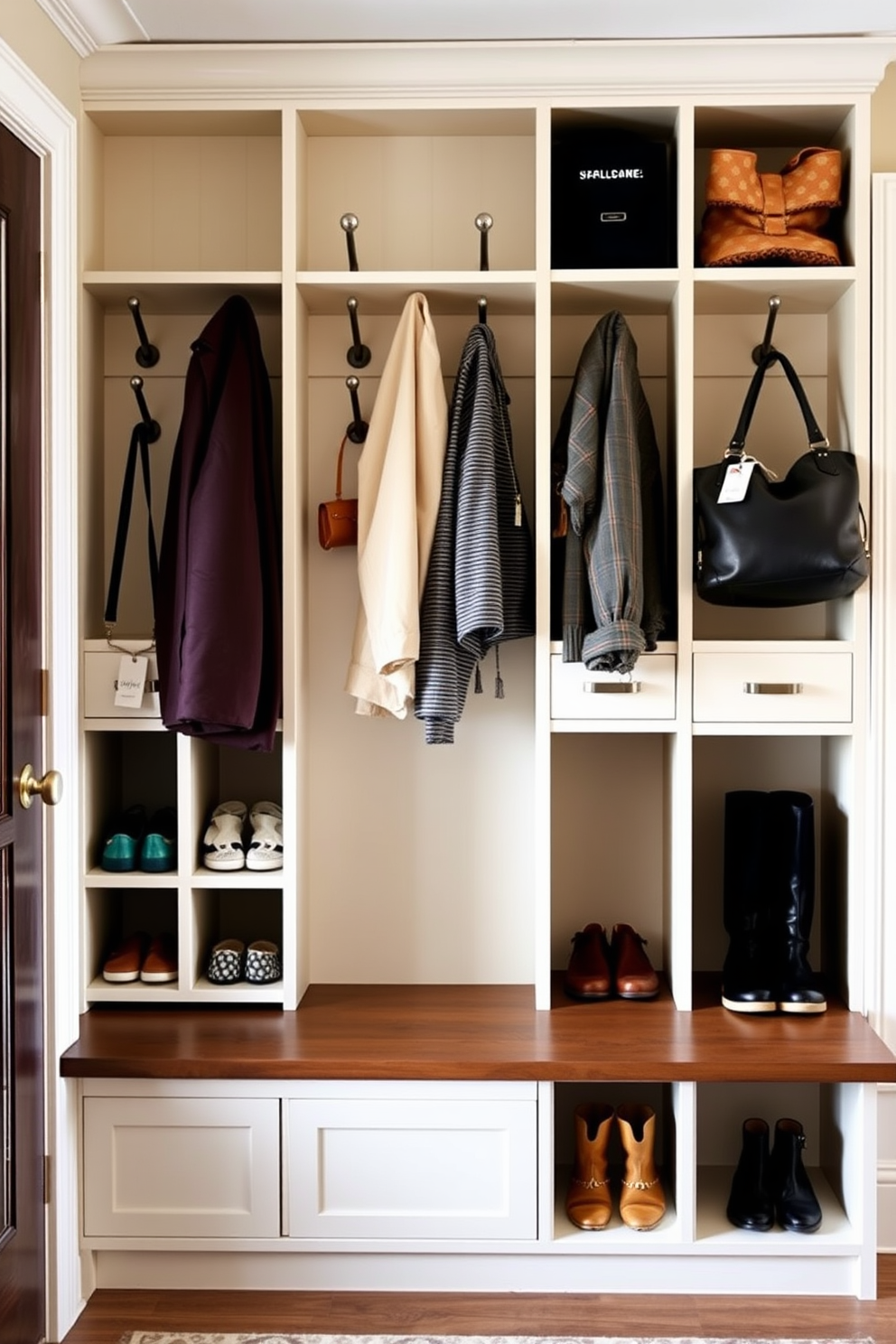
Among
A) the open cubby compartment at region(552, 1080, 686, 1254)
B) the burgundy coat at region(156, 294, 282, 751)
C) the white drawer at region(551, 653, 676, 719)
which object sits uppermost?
the burgundy coat at region(156, 294, 282, 751)

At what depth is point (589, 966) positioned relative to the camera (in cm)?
262

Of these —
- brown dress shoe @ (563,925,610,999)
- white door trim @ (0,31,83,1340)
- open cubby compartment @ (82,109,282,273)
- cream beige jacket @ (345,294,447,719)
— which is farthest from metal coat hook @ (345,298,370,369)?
brown dress shoe @ (563,925,610,999)

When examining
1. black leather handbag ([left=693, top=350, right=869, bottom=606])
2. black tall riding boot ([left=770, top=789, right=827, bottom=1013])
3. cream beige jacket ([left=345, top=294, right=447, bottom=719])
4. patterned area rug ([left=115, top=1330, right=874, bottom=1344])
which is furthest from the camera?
black tall riding boot ([left=770, top=789, right=827, bottom=1013])

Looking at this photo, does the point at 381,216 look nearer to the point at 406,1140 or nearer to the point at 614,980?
the point at 614,980

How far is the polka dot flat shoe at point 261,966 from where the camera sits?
2580 mm

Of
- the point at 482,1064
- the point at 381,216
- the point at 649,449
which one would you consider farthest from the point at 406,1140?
the point at 381,216

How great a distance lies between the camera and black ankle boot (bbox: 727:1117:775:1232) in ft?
7.88

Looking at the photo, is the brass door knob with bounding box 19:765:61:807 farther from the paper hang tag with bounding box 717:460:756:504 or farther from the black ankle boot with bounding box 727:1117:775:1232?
the black ankle boot with bounding box 727:1117:775:1232

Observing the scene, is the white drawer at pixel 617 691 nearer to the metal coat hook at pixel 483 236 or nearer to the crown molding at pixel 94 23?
the metal coat hook at pixel 483 236

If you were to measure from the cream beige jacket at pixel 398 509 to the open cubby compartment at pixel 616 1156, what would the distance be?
3.08 feet

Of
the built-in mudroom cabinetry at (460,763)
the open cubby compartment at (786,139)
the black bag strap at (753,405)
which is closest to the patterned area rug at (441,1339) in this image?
the built-in mudroom cabinetry at (460,763)

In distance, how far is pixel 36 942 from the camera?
221cm

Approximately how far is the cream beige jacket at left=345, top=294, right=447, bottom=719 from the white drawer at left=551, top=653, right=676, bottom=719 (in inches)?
12.3

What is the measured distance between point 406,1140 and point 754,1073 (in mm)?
679
